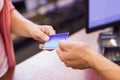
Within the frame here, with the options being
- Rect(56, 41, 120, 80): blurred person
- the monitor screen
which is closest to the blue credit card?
Rect(56, 41, 120, 80): blurred person

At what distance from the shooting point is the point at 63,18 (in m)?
2.83

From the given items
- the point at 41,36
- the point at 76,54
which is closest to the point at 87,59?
the point at 76,54

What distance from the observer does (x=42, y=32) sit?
3.56ft

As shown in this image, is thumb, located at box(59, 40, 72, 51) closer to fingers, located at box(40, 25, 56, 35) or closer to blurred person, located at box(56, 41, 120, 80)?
blurred person, located at box(56, 41, 120, 80)

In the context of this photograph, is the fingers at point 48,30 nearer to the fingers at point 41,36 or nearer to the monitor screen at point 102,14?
the fingers at point 41,36

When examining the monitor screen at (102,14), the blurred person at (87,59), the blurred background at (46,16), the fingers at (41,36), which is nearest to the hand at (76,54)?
the blurred person at (87,59)

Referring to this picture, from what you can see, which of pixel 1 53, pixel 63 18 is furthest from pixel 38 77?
pixel 63 18

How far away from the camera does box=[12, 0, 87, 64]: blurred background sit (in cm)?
243

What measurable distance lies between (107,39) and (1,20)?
491 mm

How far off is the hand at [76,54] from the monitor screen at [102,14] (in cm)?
31

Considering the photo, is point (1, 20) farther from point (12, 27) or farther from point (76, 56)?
point (76, 56)

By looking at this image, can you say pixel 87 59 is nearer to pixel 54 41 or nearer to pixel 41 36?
pixel 54 41

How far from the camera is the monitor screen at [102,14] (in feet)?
3.73

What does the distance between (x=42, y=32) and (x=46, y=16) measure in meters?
1.60
